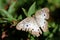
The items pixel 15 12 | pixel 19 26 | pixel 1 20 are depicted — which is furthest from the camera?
pixel 15 12

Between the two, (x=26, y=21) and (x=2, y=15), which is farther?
(x=2, y=15)

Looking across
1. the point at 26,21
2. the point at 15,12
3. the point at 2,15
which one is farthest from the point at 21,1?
the point at 26,21

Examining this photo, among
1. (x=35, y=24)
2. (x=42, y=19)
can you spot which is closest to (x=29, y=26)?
(x=35, y=24)

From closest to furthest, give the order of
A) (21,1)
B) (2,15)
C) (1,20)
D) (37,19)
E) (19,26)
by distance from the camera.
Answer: (19,26) → (37,19) → (1,20) → (2,15) → (21,1)

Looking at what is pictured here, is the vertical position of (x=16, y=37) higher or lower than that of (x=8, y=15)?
lower

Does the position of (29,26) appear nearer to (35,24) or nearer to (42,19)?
(35,24)

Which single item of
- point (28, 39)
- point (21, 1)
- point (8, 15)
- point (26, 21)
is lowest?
point (28, 39)

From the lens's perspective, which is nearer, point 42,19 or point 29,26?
point 29,26

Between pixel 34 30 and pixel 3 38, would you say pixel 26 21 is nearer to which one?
pixel 34 30
